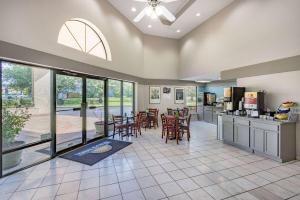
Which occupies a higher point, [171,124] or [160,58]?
[160,58]

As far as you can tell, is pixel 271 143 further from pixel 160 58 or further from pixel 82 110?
pixel 160 58

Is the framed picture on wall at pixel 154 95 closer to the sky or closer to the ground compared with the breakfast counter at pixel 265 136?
closer to the sky

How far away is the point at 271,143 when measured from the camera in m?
3.93

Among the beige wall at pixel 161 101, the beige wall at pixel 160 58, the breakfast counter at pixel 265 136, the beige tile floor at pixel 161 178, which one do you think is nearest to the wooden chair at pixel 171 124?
the beige tile floor at pixel 161 178

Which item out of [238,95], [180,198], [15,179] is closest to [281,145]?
[238,95]

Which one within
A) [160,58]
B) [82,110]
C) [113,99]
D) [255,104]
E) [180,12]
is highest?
[180,12]

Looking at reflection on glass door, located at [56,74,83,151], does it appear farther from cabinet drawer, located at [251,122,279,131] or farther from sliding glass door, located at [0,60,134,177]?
cabinet drawer, located at [251,122,279,131]

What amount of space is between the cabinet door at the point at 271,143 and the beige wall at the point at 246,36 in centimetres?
209

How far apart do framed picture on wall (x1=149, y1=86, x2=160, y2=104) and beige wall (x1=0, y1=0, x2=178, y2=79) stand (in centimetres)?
76

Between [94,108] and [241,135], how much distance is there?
4.93m

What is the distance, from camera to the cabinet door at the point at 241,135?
179 inches

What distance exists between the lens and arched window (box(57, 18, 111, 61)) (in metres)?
4.36

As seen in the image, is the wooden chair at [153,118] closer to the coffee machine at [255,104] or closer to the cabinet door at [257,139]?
the coffee machine at [255,104]

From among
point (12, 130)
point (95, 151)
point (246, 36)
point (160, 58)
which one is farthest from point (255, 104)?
point (12, 130)
